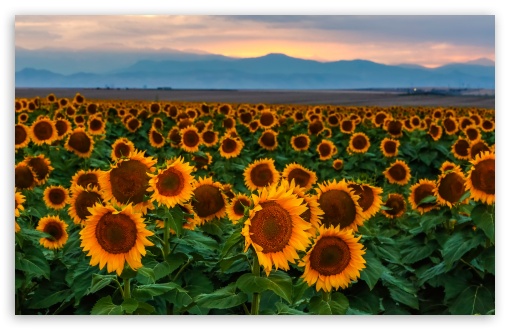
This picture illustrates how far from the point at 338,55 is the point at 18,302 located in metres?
3.48

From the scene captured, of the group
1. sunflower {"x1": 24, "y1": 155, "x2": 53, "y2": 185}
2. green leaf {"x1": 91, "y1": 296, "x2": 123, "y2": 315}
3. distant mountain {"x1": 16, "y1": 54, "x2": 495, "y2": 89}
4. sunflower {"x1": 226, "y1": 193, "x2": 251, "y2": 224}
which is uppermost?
distant mountain {"x1": 16, "y1": 54, "x2": 495, "y2": 89}

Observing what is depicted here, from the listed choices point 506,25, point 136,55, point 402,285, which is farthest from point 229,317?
point 506,25

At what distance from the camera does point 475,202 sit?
16.3 feet

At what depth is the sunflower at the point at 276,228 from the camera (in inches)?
141

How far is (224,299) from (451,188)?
2.39 meters

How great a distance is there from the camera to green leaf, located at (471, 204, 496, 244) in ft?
14.8

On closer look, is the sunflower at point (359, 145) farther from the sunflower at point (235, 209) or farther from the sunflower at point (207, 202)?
the sunflower at point (207, 202)

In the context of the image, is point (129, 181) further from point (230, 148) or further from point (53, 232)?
point (230, 148)

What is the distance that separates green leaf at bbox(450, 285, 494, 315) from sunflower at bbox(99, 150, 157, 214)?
2307mm

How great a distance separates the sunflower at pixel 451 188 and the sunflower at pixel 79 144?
5.97 metres

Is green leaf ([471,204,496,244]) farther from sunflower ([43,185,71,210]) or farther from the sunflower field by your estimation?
sunflower ([43,185,71,210])

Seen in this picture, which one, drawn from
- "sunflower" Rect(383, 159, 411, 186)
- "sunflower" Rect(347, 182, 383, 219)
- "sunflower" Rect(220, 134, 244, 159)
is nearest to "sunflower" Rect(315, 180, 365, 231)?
"sunflower" Rect(347, 182, 383, 219)

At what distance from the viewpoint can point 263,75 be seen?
648 cm

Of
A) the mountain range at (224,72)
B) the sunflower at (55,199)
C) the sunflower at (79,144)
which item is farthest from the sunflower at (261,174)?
the sunflower at (79,144)
